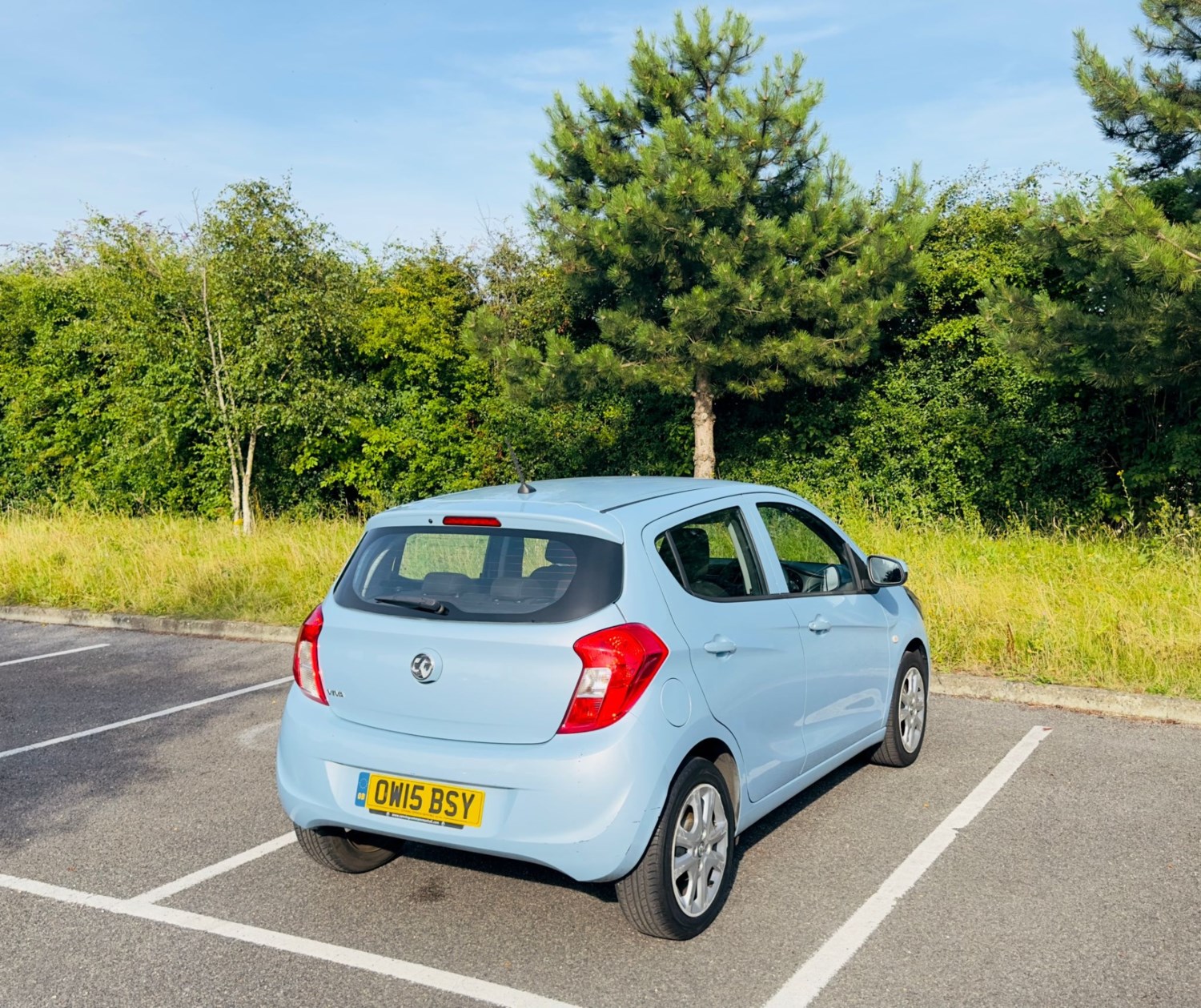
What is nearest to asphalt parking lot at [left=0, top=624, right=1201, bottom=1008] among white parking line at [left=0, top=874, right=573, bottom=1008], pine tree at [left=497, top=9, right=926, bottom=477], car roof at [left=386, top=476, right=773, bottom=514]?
white parking line at [left=0, top=874, right=573, bottom=1008]

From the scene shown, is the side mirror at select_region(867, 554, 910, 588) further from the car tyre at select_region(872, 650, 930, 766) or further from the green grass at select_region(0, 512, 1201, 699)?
the green grass at select_region(0, 512, 1201, 699)

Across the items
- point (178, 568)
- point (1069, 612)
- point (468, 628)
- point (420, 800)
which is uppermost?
point (468, 628)

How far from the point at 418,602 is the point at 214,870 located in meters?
1.63

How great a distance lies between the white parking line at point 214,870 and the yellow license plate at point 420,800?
40.5 inches

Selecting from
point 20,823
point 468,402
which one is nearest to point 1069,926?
point 20,823

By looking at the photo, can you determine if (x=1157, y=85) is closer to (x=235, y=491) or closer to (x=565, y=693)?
(x=565, y=693)

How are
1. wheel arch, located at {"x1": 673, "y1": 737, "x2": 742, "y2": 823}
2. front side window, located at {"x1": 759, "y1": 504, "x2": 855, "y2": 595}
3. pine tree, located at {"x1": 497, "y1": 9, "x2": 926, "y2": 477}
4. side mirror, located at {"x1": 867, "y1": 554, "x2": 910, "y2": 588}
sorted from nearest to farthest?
wheel arch, located at {"x1": 673, "y1": 737, "x2": 742, "y2": 823}
front side window, located at {"x1": 759, "y1": 504, "x2": 855, "y2": 595}
side mirror, located at {"x1": 867, "y1": 554, "x2": 910, "y2": 588}
pine tree, located at {"x1": 497, "y1": 9, "x2": 926, "y2": 477}

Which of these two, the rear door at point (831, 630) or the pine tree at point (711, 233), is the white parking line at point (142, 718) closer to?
the rear door at point (831, 630)

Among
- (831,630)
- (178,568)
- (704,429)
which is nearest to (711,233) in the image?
(704,429)

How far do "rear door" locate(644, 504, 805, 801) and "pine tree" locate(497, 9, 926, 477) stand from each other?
1105 cm

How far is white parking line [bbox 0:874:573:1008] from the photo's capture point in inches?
140

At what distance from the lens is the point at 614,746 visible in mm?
3656

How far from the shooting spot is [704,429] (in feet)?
57.1

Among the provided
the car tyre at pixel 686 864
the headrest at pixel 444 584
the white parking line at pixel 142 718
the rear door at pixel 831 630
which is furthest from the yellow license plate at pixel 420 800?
the white parking line at pixel 142 718
